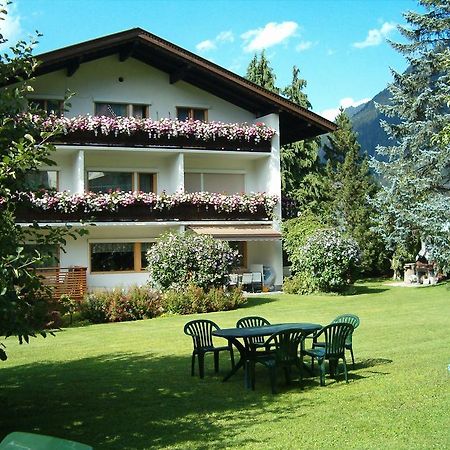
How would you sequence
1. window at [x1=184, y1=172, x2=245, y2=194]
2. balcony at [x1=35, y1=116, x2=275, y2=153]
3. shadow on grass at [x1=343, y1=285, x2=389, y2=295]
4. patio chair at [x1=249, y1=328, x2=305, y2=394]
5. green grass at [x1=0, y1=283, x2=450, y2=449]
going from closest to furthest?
green grass at [x1=0, y1=283, x2=450, y2=449]
patio chair at [x1=249, y1=328, x2=305, y2=394]
shadow on grass at [x1=343, y1=285, x2=389, y2=295]
balcony at [x1=35, y1=116, x2=275, y2=153]
window at [x1=184, y1=172, x2=245, y2=194]

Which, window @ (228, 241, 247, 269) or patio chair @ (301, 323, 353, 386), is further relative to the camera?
window @ (228, 241, 247, 269)

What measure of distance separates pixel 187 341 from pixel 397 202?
17027 mm

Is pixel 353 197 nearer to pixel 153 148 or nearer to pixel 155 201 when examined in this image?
pixel 153 148

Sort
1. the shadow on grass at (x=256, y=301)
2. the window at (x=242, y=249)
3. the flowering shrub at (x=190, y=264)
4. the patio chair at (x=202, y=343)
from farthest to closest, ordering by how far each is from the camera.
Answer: the window at (x=242, y=249), the shadow on grass at (x=256, y=301), the flowering shrub at (x=190, y=264), the patio chair at (x=202, y=343)

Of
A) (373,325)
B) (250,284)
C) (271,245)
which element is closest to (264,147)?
(271,245)

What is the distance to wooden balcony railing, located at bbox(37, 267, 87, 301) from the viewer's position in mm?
24281

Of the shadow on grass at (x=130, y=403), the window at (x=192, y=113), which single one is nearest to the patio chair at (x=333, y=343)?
the shadow on grass at (x=130, y=403)

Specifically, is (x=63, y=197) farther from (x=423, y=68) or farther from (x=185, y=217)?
(x=423, y=68)

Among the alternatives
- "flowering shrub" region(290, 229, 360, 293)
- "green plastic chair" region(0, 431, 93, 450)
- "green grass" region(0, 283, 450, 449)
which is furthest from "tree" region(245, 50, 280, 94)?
"green plastic chair" region(0, 431, 93, 450)

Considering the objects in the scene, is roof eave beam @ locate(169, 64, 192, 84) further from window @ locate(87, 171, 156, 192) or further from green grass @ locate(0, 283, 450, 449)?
green grass @ locate(0, 283, 450, 449)

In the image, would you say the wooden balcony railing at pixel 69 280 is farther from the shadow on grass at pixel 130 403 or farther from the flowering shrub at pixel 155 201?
the shadow on grass at pixel 130 403

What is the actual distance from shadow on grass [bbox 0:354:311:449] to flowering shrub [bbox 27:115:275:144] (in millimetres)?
15856

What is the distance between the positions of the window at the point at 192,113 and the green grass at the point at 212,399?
1653 centimetres

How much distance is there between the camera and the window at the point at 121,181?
92.7 ft
